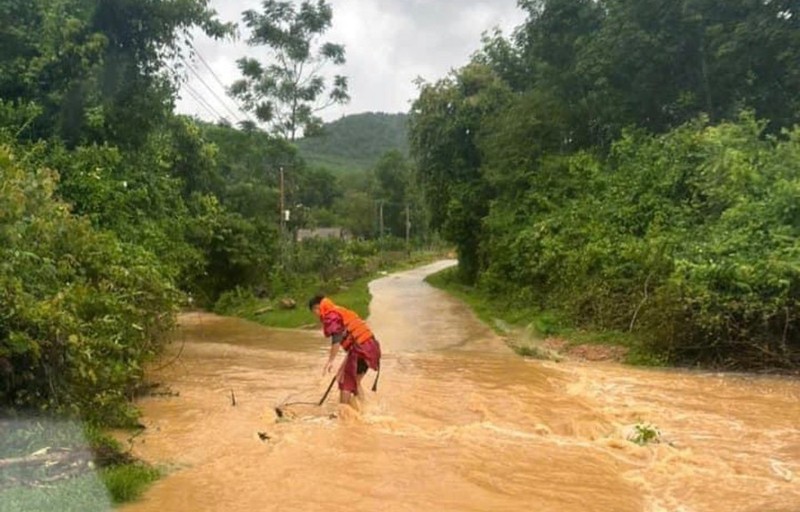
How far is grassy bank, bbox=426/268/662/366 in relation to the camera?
50.7ft

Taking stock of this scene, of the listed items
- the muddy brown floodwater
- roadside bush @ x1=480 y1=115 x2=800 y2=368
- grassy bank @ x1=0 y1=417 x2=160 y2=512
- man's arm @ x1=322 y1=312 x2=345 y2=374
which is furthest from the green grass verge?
roadside bush @ x1=480 y1=115 x2=800 y2=368

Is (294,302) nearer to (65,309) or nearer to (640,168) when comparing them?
(640,168)

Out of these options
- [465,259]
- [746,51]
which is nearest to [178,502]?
[746,51]

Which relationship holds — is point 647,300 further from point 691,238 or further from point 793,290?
point 793,290

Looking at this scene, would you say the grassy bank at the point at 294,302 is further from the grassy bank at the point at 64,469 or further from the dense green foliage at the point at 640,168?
the grassy bank at the point at 64,469

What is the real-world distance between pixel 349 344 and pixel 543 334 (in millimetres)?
9185

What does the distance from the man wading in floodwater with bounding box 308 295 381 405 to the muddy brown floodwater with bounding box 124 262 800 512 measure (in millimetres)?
403

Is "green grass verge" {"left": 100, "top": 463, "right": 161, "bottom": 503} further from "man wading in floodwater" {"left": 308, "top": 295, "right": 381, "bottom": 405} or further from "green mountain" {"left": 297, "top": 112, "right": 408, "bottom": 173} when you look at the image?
"green mountain" {"left": 297, "top": 112, "right": 408, "bottom": 173}

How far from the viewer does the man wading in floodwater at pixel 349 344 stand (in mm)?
9898

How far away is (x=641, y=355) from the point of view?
1468 centimetres

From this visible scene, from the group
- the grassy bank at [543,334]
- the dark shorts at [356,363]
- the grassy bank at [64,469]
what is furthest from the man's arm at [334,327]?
the grassy bank at [543,334]

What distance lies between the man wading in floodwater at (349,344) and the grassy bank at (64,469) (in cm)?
329

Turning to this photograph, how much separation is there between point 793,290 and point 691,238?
3.39m

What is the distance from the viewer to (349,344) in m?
9.95
